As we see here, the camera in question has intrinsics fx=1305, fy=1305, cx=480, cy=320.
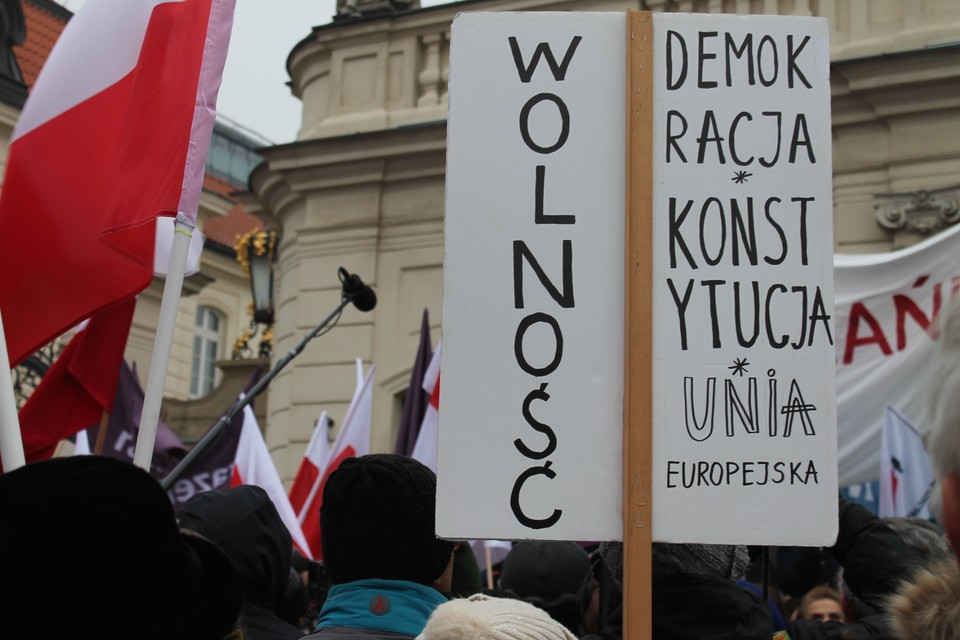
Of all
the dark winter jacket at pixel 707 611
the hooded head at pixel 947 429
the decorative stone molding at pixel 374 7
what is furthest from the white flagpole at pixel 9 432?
the decorative stone molding at pixel 374 7

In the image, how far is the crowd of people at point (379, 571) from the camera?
1.64 meters

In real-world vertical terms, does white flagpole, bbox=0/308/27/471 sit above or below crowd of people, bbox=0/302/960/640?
above

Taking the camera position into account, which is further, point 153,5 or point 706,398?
point 153,5

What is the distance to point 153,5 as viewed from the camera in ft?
12.6

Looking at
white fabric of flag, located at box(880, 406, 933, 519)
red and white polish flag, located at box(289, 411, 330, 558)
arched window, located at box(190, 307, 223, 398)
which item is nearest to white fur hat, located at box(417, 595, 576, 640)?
white fabric of flag, located at box(880, 406, 933, 519)

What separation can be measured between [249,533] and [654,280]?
1090 millimetres

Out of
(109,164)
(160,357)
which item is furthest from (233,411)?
(160,357)

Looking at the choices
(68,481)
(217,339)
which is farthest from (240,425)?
(217,339)

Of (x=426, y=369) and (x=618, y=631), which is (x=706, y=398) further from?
(x=426, y=369)

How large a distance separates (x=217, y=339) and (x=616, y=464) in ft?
96.6

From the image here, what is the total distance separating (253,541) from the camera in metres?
3.01

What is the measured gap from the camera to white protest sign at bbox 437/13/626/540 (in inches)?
107

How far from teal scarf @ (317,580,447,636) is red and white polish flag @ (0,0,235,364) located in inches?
48.7

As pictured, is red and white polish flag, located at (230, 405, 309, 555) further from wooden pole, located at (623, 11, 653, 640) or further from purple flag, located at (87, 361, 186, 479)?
wooden pole, located at (623, 11, 653, 640)
